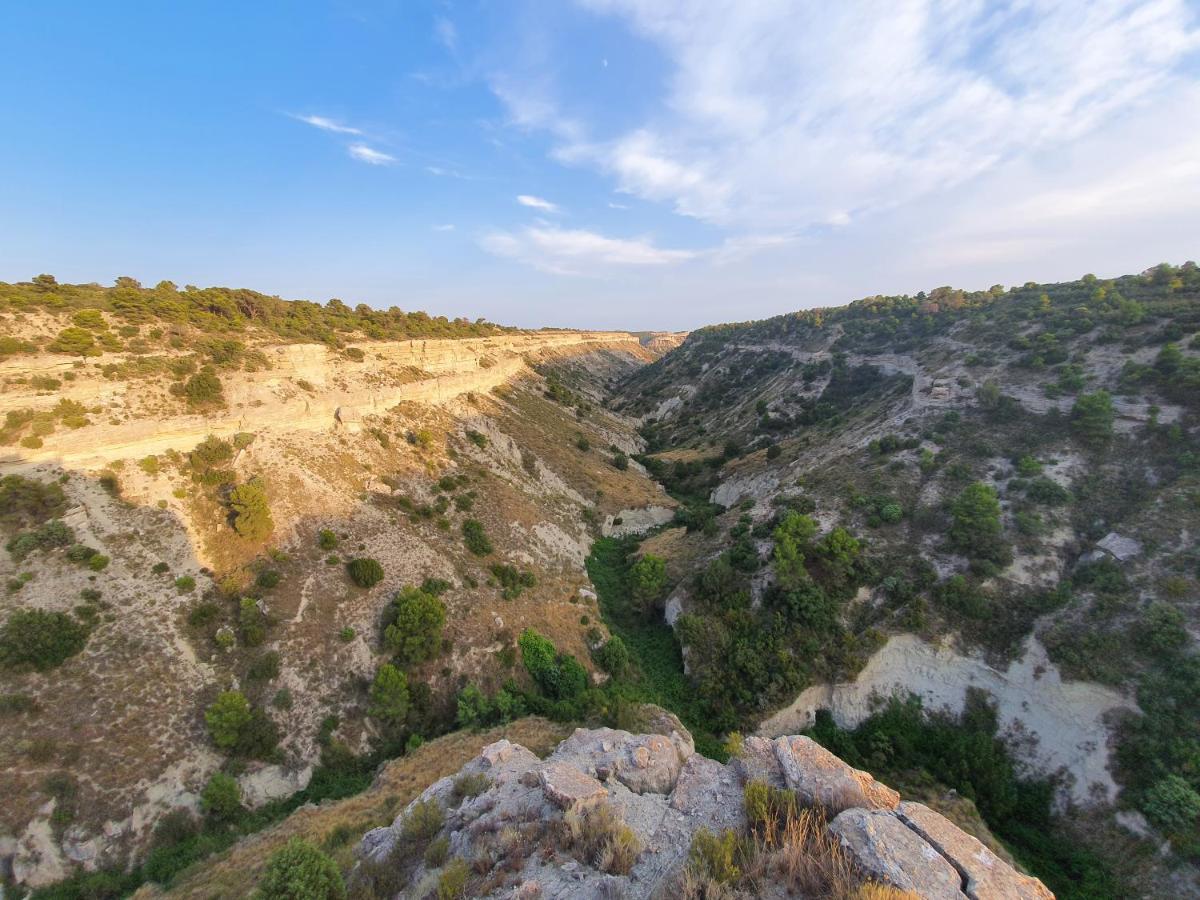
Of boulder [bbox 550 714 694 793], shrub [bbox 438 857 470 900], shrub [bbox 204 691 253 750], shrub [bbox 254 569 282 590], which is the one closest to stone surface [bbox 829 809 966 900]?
boulder [bbox 550 714 694 793]

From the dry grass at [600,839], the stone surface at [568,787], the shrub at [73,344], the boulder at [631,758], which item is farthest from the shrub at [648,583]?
the shrub at [73,344]

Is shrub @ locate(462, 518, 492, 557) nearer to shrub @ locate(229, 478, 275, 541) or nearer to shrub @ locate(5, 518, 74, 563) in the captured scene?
shrub @ locate(229, 478, 275, 541)

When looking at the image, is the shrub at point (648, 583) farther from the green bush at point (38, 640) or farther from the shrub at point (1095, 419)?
the shrub at point (1095, 419)

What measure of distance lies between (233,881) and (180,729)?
9132mm

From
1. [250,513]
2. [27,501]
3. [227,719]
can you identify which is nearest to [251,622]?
[227,719]

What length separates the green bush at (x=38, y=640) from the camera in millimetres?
20797

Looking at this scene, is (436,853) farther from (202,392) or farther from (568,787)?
(202,392)

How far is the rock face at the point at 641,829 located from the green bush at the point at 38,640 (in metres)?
18.7

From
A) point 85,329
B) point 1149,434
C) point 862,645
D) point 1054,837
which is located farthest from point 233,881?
point 1149,434

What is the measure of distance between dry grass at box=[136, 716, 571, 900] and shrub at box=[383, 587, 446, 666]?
5046 millimetres

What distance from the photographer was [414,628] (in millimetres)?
27469

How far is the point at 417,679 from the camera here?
89.7 ft

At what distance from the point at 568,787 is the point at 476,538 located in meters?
24.8

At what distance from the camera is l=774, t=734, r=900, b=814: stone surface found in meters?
11.2
